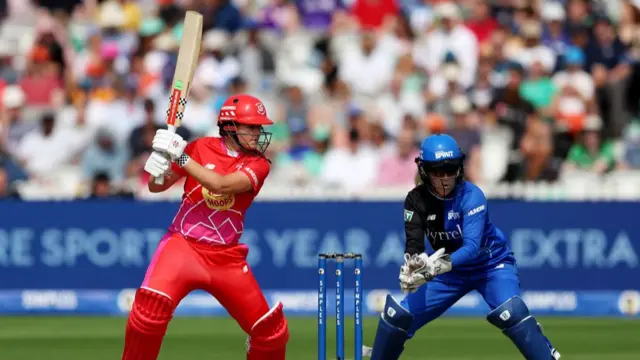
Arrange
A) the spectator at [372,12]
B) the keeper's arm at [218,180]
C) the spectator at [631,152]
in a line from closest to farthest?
1. the keeper's arm at [218,180]
2. the spectator at [631,152]
3. the spectator at [372,12]

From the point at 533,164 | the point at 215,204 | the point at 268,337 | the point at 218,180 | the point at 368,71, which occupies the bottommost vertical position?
the point at 268,337

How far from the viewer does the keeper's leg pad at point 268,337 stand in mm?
7312

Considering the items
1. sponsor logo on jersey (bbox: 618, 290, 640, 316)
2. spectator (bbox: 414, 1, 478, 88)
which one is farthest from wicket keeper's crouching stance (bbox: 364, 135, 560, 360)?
spectator (bbox: 414, 1, 478, 88)

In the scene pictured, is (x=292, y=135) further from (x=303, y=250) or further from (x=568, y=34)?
(x=568, y=34)

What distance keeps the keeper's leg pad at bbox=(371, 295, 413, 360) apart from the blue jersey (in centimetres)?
40

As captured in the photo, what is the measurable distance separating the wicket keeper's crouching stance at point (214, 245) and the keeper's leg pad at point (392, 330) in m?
0.62

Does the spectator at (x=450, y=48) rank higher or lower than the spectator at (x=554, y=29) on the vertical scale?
lower

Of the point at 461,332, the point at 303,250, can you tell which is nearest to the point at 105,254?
the point at 303,250

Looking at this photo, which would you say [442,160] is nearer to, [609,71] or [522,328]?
[522,328]

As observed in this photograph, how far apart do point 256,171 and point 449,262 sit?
1186 mm

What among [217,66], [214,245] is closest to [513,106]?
[217,66]

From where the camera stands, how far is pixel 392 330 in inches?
302

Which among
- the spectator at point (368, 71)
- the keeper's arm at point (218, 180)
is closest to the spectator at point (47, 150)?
the spectator at point (368, 71)

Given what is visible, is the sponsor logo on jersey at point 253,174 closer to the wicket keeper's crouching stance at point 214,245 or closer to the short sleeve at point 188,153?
the wicket keeper's crouching stance at point 214,245
